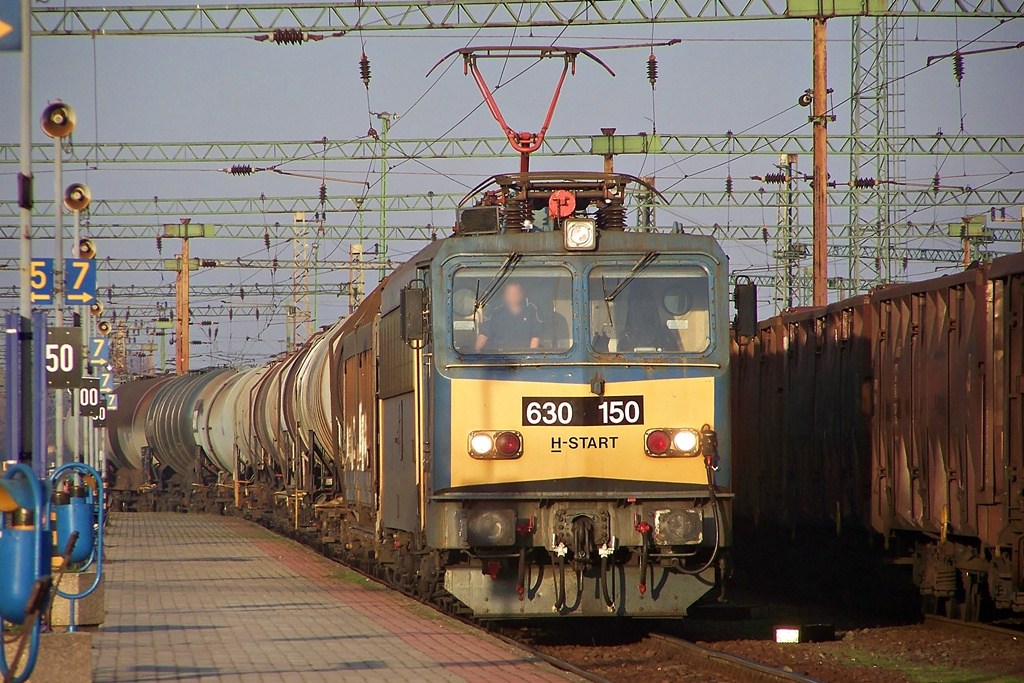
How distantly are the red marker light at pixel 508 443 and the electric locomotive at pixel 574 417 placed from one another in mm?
11

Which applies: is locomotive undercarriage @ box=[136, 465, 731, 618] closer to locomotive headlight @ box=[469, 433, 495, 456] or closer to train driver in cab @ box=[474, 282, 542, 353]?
locomotive headlight @ box=[469, 433, 495, 456]

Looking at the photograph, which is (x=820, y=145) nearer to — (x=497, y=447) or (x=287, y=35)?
(x=287, y=35)

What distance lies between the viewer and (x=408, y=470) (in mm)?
12305

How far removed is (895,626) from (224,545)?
15.4m

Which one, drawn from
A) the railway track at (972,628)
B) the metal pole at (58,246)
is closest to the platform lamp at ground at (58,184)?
the metal pole at (58,246)

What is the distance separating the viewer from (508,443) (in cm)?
1098

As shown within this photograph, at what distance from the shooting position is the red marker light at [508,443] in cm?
1098

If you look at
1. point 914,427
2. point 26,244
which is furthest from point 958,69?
point 26,244

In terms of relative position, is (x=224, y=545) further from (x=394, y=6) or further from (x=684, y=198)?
(x=684, y=198)

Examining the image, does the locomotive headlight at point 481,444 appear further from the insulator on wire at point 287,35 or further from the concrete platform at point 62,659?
the insulator on wire at point 287,35

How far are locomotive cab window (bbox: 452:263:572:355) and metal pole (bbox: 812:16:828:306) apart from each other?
978cm

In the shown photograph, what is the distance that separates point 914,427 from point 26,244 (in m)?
8.13

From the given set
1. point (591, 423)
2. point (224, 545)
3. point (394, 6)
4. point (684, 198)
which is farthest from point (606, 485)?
point (684, 198)

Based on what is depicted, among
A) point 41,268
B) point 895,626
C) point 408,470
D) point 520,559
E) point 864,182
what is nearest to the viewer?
point 520,559
